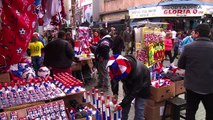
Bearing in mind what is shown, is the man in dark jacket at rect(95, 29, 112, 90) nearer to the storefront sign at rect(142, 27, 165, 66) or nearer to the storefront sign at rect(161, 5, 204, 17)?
the storefront sign at rect(142, 27, 165, 66)

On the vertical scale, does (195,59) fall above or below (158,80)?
above

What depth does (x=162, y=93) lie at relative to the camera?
4.84 metres

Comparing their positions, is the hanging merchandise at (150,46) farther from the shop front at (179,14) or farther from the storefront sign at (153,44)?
the shop front at (179,14)

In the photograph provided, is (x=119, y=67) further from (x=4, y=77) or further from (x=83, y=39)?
(x=83, y=39)

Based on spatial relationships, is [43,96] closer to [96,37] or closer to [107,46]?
[107,46]

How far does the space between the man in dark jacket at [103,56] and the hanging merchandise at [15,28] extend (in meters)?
4.71

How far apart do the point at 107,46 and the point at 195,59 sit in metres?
3.68

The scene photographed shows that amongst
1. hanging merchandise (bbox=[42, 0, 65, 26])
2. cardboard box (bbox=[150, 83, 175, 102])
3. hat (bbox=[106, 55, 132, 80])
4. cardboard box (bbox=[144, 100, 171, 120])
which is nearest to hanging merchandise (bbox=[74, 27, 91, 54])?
cardboard box (bbox=[144, 100, 171, 120])

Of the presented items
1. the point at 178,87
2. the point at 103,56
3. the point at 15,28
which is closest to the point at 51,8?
the point at 15,28

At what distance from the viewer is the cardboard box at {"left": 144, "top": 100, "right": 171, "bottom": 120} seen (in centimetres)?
493

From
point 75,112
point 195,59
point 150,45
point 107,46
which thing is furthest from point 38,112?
point 107,46

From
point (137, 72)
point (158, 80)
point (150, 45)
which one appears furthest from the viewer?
point (150, 45)

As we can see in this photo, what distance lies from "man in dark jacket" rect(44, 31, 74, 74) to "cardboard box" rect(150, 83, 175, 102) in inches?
92.4

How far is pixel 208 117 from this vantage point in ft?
13.7
